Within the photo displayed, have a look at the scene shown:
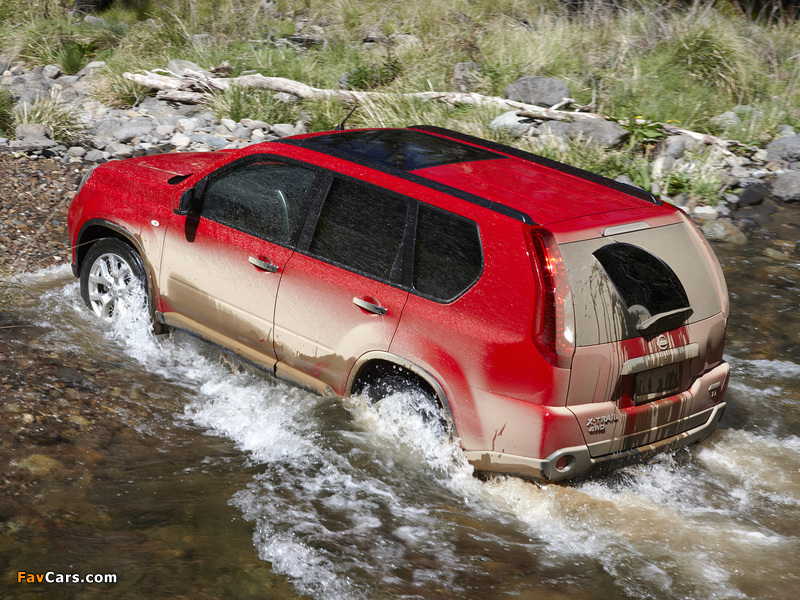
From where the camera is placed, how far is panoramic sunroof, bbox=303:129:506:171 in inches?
182

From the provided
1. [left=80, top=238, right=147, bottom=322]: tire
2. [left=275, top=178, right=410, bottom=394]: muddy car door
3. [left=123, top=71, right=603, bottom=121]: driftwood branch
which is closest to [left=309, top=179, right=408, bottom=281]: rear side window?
[left=275, top=178, right=410, bottom=394]: muddy car door

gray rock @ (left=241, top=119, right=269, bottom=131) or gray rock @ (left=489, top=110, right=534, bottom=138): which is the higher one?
gray rock @ (left=489, top=110, right=534, bottom=138)

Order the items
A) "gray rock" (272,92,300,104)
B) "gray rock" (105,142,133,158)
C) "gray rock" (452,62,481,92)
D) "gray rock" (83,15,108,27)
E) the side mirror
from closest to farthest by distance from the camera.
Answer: the side mirror, "gray rock" (105,142,133,158), "gray rock" (272,92,300,104), "gray rock" (452,62,481,92), "gray rock" (83,15,108,27)

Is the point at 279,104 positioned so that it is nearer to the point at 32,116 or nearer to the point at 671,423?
the point at 32,116

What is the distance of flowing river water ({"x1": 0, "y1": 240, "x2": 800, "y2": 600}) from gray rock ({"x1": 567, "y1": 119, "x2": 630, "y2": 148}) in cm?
557

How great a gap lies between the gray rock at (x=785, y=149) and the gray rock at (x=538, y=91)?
2858mm

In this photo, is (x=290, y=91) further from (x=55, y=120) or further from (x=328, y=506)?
(x=328, y=506)

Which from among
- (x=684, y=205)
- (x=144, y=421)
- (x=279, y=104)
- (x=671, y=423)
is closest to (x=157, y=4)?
(x=279, y=104)

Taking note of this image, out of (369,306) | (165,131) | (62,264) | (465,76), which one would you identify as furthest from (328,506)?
(465,76)

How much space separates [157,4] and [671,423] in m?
16.1

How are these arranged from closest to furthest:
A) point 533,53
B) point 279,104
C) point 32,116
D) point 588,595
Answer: point 588,595 → point 32,116 → point 279,104 → point 533,53

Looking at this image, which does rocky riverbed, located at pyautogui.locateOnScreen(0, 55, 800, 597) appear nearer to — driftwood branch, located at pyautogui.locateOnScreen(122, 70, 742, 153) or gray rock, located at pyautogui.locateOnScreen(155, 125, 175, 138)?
gray rock, located at pyautogui.locateOnScreen(155, 125, 175, 138)

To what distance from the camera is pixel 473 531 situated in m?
3.97
